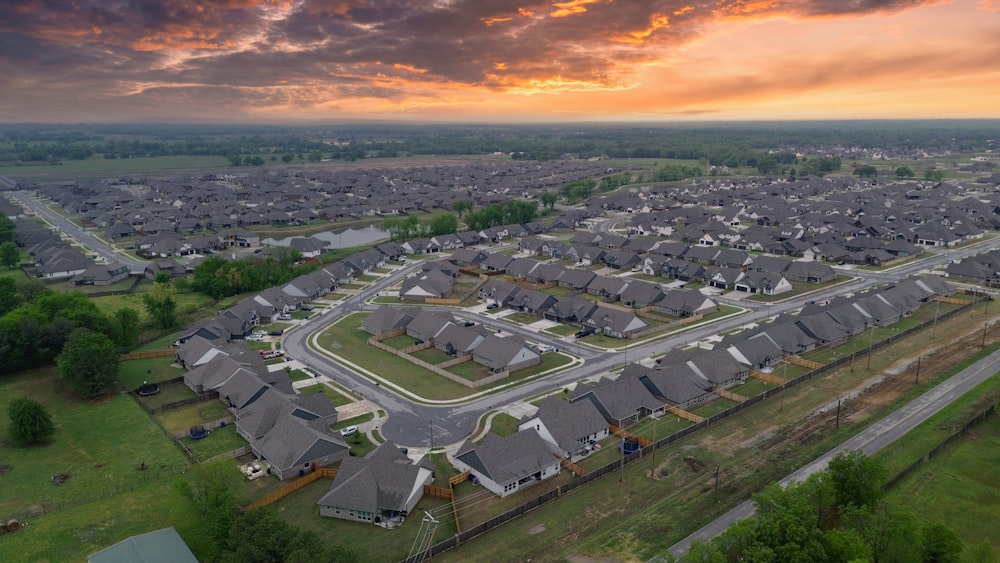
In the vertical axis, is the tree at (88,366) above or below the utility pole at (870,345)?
above

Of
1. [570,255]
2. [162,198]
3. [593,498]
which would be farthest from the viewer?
[162,198]

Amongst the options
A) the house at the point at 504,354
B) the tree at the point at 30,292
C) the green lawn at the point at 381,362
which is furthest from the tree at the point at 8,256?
the house at the point at 504,354

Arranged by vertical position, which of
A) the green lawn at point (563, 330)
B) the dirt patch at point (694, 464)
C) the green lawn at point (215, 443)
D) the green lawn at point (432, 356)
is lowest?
the green lawn at point (215, 443)

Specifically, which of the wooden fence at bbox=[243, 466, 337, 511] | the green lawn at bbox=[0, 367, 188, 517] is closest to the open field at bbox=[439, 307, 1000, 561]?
the wooden fence at bbox=[243, 466, 337, 511]

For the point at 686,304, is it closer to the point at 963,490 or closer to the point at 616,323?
the point at 616,323

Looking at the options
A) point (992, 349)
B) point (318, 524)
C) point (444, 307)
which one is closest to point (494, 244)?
point (444, 307)

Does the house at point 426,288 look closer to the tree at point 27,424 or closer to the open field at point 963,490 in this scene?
the tree at point 27,424

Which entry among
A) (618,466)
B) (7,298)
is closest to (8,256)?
(7,298)

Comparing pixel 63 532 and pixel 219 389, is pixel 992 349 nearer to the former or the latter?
pixel 219 389
